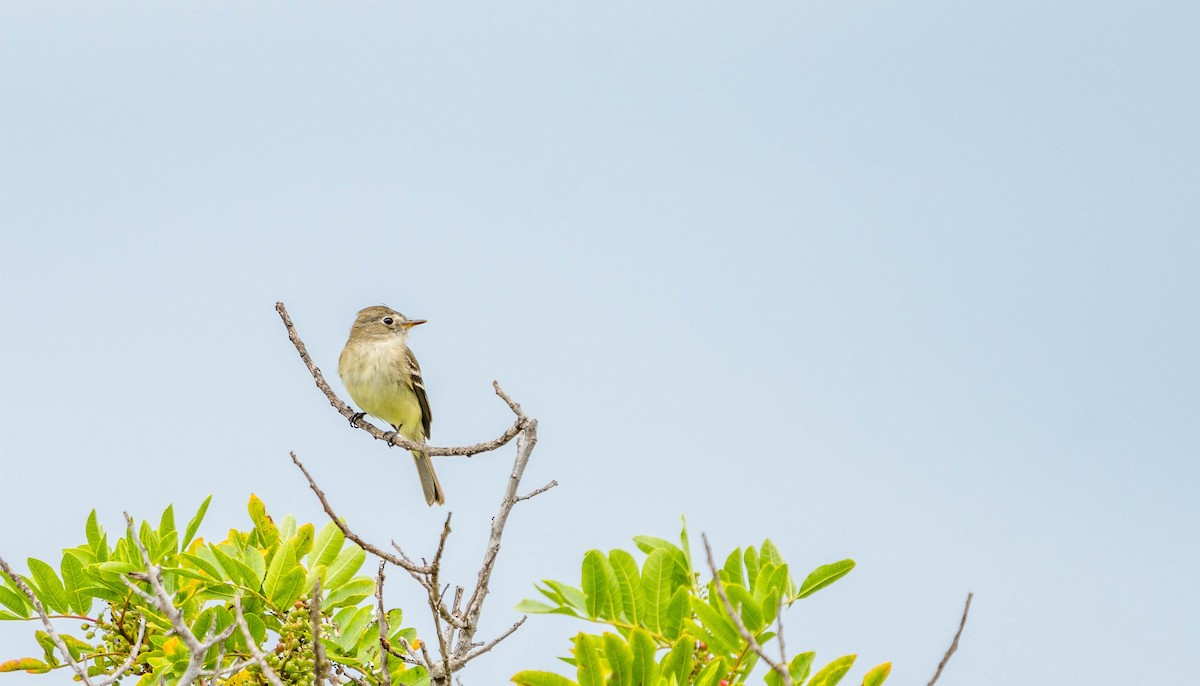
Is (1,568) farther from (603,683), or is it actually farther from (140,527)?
(603,683)

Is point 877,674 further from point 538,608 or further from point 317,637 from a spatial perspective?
point 317,637

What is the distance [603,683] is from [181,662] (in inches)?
79.8

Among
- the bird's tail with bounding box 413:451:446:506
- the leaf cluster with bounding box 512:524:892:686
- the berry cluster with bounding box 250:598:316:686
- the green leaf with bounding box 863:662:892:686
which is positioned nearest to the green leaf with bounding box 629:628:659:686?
the leaf cluster with bounding box 512:524:892:686

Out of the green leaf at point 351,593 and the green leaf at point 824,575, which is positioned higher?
the green leaf at point 351,593

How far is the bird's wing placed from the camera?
12.2 m

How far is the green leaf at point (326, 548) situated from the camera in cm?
574

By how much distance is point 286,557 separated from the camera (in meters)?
5.34

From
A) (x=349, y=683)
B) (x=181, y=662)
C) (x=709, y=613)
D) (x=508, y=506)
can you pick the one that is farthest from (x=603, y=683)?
(x=181, y=662)

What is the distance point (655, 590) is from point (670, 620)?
0.37 feet

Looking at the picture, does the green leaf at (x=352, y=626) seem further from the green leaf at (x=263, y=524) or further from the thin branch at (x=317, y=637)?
the thin branch at (x=317, y=637)

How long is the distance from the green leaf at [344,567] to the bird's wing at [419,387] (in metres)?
6.37

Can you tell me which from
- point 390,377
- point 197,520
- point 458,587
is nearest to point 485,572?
point 458,587

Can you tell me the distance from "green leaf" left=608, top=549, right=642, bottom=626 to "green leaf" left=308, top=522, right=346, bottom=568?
5.66ft

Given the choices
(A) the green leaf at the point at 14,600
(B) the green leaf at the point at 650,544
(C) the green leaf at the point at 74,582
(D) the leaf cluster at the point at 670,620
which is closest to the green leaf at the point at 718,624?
(D) the leaf cluster at the point at 670,620
